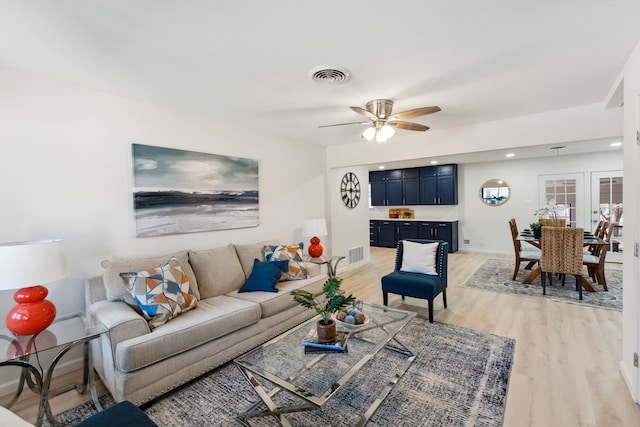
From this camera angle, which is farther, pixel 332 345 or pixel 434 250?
→ pixel 434 250

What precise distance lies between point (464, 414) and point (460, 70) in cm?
243

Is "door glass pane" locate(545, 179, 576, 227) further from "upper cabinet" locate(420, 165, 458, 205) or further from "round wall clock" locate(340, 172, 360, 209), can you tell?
"round wall clock" locate(340, 172, 360, 209)

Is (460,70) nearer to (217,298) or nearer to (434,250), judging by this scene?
(434,250)

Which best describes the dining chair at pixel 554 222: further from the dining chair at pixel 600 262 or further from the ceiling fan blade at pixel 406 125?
the ceiling fan blade at pixel 406 125

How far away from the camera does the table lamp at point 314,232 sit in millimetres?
4406

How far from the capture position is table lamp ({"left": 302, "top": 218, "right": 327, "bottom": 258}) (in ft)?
14.5

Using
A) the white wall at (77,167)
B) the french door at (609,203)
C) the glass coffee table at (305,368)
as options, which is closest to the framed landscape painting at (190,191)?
the white wall at (77,167)

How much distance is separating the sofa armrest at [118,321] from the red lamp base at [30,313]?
0.28 meters

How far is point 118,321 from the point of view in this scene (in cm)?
205

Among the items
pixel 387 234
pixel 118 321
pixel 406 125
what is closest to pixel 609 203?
pixel 387 234

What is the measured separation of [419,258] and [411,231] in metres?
4.37

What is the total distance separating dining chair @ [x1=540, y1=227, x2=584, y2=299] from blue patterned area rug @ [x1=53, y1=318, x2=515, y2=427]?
2.13m

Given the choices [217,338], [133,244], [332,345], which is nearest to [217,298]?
[217,338]

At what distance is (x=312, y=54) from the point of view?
6.91ft
